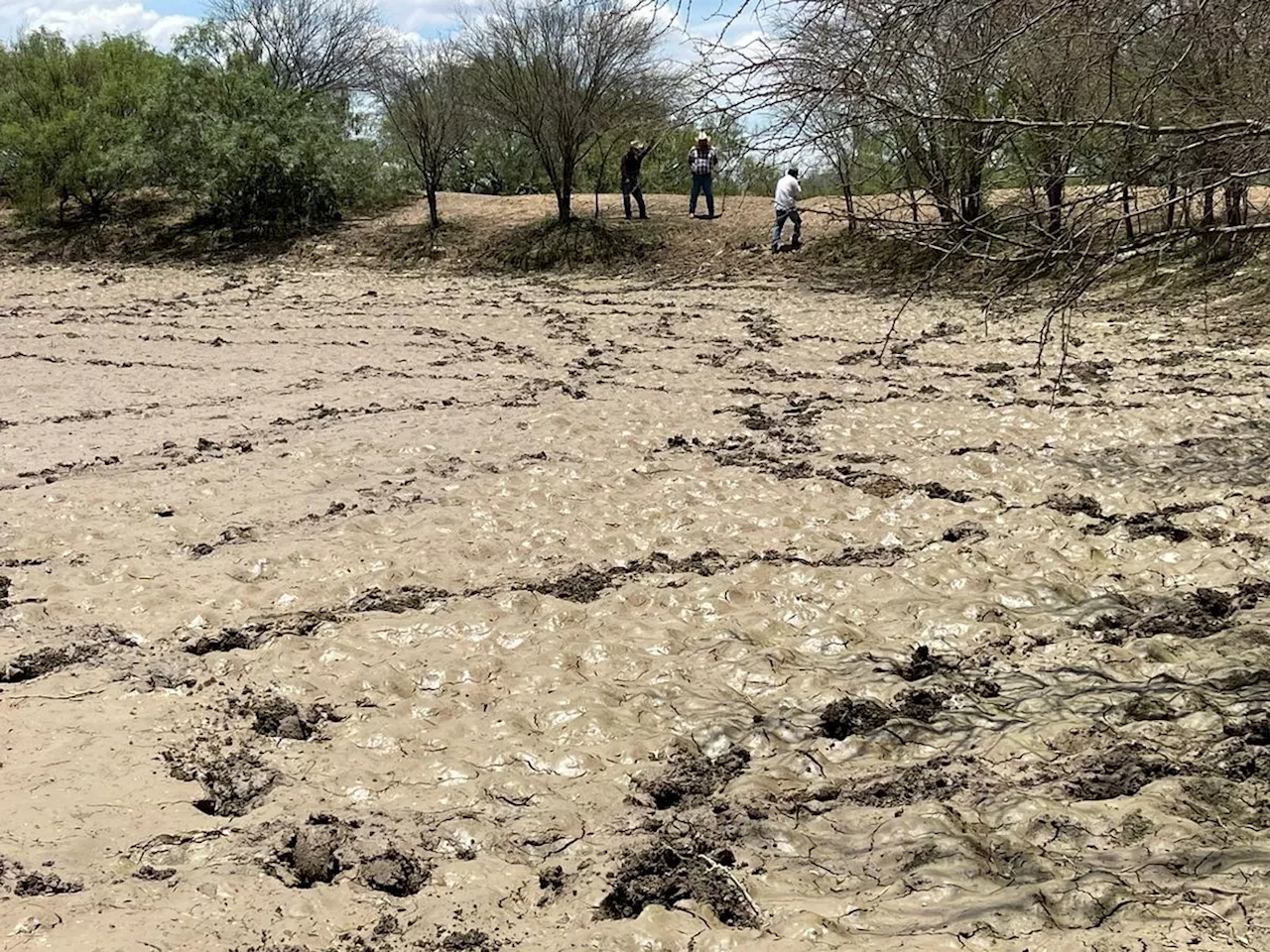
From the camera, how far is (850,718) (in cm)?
394

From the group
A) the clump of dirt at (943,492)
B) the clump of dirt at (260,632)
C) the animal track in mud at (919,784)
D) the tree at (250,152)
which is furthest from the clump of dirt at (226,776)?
the tree at (250,152)

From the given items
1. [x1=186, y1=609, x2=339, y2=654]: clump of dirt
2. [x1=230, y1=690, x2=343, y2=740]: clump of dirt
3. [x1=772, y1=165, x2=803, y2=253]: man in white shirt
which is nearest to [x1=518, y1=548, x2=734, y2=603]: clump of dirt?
[x1=186, y1=609, x2=339, y2=654]: clump of dirt

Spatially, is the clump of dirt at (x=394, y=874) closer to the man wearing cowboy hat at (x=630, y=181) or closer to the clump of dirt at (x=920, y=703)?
the clump of dirt at (x=920, y=703)

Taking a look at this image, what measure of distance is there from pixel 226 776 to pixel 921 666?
8.56ft

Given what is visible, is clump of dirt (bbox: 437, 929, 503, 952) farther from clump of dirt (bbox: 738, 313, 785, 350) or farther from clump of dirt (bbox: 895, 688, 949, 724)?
clump of dirt (bbox: 738, 313, 785, 350)

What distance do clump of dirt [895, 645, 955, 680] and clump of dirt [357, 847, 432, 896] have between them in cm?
209

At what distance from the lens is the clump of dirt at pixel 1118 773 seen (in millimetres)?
3400

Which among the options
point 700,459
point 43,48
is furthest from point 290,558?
point 43,48

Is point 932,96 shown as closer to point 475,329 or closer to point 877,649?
point 877,649

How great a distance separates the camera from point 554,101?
58.6 ft

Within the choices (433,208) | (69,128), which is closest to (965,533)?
(433,208)

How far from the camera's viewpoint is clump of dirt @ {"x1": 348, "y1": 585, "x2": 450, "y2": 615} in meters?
4.93

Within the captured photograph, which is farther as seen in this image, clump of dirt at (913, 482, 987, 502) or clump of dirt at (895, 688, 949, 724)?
clump of dirt at (913, 482, 987, 502)

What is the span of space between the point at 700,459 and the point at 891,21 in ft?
13.2
